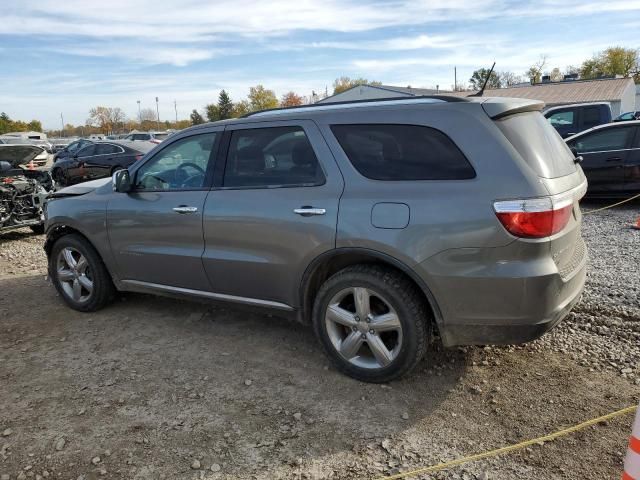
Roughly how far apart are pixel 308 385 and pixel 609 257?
165 inches

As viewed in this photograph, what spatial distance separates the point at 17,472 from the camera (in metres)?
2.75

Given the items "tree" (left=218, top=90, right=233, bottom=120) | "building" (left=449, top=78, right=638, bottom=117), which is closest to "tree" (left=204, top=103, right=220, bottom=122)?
"tree" (left=218, top=90, right=233, bottom=120)

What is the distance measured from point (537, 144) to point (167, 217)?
277 centimetres

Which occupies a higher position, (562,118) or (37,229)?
(562,118)

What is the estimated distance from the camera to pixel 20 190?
8.36 m

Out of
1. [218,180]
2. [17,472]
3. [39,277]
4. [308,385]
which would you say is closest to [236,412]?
[308,385]

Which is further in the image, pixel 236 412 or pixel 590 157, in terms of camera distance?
pixel 590 157

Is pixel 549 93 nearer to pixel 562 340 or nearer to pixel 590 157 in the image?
pixel 590 157

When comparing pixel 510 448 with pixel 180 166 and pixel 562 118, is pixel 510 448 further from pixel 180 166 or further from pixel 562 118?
pixel 562 118

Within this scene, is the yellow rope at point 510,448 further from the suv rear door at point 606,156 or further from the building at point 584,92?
the building at point 584,92

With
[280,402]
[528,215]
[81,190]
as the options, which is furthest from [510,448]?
[81,190]

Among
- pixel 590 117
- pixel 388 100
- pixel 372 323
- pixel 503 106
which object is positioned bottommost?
pixel 372 323

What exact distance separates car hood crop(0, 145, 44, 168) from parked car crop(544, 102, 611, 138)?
40.0 feet

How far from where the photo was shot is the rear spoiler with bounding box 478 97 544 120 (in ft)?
9.93
